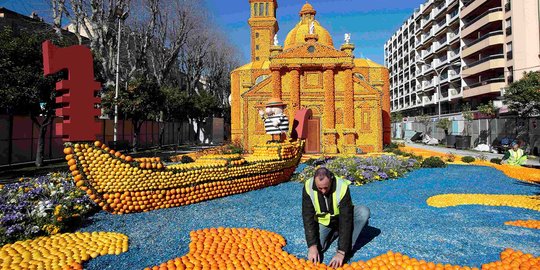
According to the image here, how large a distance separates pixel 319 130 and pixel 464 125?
67.8 feet

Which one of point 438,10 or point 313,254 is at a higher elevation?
point 438,10

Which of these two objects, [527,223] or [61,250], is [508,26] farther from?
[61,250]

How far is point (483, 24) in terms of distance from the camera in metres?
42.2

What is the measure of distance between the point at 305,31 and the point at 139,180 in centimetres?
3053

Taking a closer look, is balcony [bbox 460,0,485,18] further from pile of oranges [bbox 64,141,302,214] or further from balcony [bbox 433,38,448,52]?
pile of oranges [bbox 64,141,302,214]

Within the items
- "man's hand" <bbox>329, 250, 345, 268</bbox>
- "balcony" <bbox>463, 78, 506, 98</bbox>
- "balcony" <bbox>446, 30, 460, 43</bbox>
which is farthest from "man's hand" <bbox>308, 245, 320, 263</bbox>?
"balcony" <bbox>446, 30, 460, 43</bbox>

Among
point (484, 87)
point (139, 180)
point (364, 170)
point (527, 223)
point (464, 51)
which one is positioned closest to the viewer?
point (527, 223)

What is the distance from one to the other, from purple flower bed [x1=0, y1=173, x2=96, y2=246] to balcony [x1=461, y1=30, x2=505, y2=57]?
47175mm

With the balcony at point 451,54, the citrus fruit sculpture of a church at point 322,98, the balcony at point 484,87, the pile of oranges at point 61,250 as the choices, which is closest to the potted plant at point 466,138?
the balcony at point 484,87

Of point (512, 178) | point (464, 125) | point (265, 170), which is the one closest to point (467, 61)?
point (464, 125)

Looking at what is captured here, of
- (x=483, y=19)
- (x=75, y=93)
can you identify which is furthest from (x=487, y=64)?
(x=75, y=93)

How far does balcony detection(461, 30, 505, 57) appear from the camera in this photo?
40400 mm

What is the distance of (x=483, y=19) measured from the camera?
138 ft

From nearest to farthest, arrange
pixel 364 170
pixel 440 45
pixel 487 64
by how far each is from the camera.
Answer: pixel 364 170, pixel 487 64, pixel 440 45
